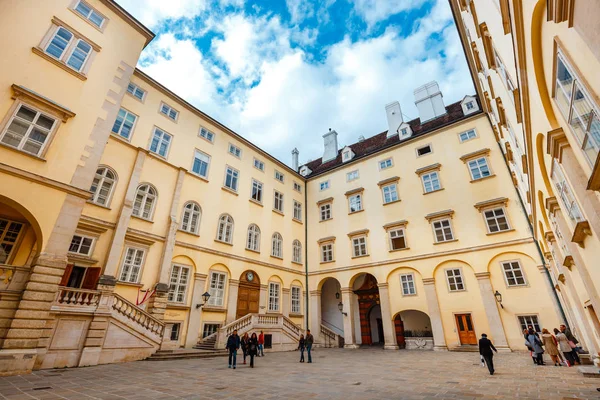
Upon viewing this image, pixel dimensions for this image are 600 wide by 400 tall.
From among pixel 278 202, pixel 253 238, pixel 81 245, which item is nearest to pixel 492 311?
pixel 253 238

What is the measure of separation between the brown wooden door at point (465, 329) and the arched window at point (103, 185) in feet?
73.1

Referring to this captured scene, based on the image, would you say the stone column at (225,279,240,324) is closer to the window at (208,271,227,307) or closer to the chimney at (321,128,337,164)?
the window at (208,271,227,307)

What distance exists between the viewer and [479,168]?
2053cm

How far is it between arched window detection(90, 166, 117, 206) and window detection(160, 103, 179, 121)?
5998 mm

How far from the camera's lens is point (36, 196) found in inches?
398

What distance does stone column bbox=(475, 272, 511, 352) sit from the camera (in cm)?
1664

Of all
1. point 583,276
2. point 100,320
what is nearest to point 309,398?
point 583,276

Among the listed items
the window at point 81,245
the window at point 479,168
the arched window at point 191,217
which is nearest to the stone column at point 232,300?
the arched window at point 191,217

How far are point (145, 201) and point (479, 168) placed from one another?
22.7 metres

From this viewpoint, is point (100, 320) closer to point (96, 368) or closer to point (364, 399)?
point (96, 368)

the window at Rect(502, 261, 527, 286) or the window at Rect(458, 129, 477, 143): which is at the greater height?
the window at Rect(458, 129, 477, 143)

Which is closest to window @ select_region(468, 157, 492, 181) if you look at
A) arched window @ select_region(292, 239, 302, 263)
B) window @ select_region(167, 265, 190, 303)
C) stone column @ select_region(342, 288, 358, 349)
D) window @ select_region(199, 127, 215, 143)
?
stone column @ select_region(342, 288, 358, 349)

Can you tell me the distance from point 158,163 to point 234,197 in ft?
19.7

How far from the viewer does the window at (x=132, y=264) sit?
14.4 m
